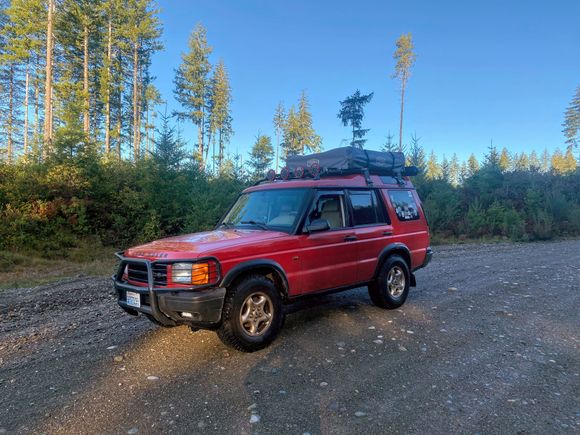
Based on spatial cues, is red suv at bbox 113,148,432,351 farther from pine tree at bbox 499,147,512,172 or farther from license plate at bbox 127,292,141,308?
pine tree at bbox 499,147,512,172

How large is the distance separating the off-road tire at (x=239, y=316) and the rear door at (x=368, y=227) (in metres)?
1.66

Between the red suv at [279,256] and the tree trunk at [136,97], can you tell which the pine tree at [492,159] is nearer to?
the red suv at [279,256]

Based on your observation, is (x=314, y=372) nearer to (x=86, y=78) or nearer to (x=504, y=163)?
(x=86, y=78)

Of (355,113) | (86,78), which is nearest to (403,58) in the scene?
(355,113)

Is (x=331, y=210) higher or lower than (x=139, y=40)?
lower

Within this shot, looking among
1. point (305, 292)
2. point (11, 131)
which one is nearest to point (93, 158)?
point (305, 292)

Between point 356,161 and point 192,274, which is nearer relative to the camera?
point 192,274

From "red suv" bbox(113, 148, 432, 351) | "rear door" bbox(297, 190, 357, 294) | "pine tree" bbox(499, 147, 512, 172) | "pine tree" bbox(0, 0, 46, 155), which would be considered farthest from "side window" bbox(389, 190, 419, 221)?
"pine tree" bbox(0, 0, 46, 155)

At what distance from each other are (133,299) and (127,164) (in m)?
13.5

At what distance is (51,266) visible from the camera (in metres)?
11.5

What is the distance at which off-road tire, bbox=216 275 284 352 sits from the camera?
4.00m

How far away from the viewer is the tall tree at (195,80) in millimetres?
37062

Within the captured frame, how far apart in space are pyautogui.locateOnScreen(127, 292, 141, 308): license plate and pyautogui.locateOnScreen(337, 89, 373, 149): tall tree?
82.0 feet

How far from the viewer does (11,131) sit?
34656 mm
